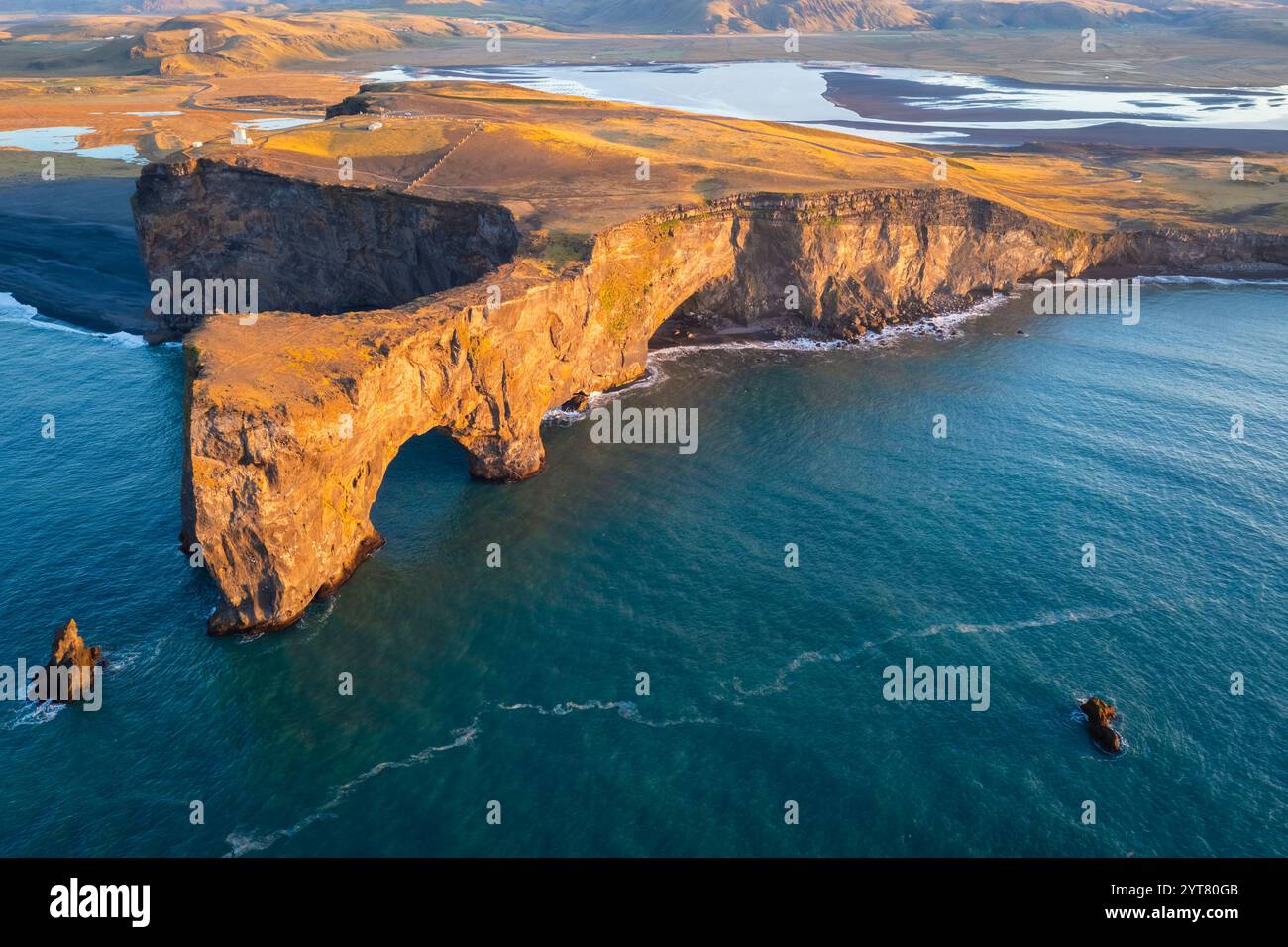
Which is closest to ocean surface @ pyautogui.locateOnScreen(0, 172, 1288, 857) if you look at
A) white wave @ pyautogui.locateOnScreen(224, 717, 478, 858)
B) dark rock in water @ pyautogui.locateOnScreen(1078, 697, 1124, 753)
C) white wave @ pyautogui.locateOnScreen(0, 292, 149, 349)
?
white wave @ pyautogui.locateOnScreen(224, 717, 478, 858)

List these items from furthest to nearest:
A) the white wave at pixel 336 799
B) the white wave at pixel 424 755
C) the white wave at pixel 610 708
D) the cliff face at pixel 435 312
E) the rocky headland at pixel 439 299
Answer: the rocky headland at pixel 439 299 < the cliff face at pixel 435 312 < the white wave at pixel 610 708 < the white wave at pixel 424 755 < the white wave at pixel 336 799

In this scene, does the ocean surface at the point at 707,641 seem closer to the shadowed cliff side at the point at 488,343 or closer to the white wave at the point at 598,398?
the white wave at the point at 598,398

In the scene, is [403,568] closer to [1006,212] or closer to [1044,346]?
[1044,346]

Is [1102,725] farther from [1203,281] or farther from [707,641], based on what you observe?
[1203,281]

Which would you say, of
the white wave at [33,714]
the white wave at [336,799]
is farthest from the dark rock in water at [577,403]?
the white wave at [33,714]
